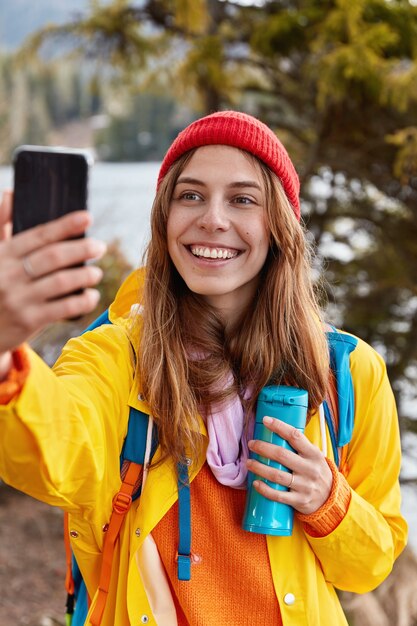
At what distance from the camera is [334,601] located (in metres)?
1.67

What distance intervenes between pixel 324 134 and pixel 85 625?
3.35m

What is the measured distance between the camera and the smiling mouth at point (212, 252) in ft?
5.37

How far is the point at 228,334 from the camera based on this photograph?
1.80 m

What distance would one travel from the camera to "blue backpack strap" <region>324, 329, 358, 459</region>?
1648 millimetres

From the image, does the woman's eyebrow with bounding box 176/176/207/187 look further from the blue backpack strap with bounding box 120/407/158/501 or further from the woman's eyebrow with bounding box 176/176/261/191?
the blue backpack strap with bounding box 120/407/158/501

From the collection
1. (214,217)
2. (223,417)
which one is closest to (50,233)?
(214,217)

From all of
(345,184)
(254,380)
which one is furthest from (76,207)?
(345,184)

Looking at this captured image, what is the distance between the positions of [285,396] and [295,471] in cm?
17

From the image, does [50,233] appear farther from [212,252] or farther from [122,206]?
[122,206]

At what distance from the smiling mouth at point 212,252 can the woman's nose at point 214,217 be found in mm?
48

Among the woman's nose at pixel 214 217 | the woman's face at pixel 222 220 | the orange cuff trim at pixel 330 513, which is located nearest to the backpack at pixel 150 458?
the orange cuff trim at pixel 330 513

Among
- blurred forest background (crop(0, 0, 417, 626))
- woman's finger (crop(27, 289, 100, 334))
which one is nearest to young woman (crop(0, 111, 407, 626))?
woman's finger (crop(27, 289, 100, 334))

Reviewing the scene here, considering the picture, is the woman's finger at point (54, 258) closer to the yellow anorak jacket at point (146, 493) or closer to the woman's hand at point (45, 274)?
the woman's hand at point (45, 274)

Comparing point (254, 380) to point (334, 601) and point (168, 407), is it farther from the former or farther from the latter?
point (334, 601)
